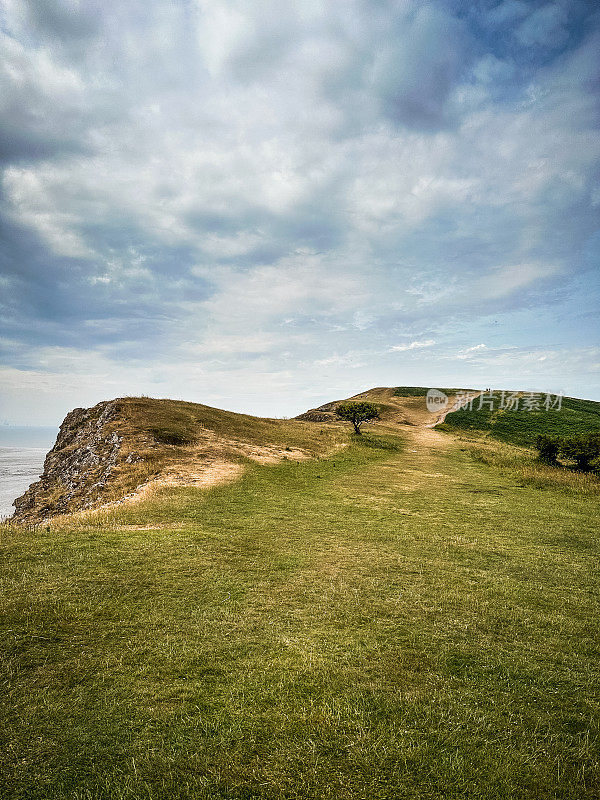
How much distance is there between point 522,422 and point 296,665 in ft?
254

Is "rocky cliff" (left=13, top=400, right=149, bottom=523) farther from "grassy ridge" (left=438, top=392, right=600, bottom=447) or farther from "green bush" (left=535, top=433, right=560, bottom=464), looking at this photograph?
"grassy ridge" (left=438, top=392, right=600, bottom=447)

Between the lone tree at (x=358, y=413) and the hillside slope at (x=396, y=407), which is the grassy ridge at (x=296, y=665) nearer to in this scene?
the lone tree at (x=358, y=413)

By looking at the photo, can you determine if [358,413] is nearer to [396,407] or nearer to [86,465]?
[86,465]

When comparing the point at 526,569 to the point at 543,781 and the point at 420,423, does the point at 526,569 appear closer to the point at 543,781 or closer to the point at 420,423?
the point at 543,781

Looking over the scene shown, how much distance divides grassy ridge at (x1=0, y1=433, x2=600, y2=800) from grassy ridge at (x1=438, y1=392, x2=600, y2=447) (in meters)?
→ 53.1

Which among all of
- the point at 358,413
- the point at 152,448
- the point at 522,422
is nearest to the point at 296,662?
the point at 152,448

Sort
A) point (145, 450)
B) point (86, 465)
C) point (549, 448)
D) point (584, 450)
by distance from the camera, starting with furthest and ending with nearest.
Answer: point (549, 448)
point (584, 450)
point (86, 465)
point (145, 450)

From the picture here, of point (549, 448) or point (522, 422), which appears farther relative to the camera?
point (522, 422)

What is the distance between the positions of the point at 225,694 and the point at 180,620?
272 cm

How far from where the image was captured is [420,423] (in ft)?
247

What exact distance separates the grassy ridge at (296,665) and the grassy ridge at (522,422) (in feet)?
174

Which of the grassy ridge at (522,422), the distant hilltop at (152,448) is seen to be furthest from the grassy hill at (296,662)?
the grassy ridge at (522,422)

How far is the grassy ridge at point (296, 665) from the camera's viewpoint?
4.96m

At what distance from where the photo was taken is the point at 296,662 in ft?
23.3
